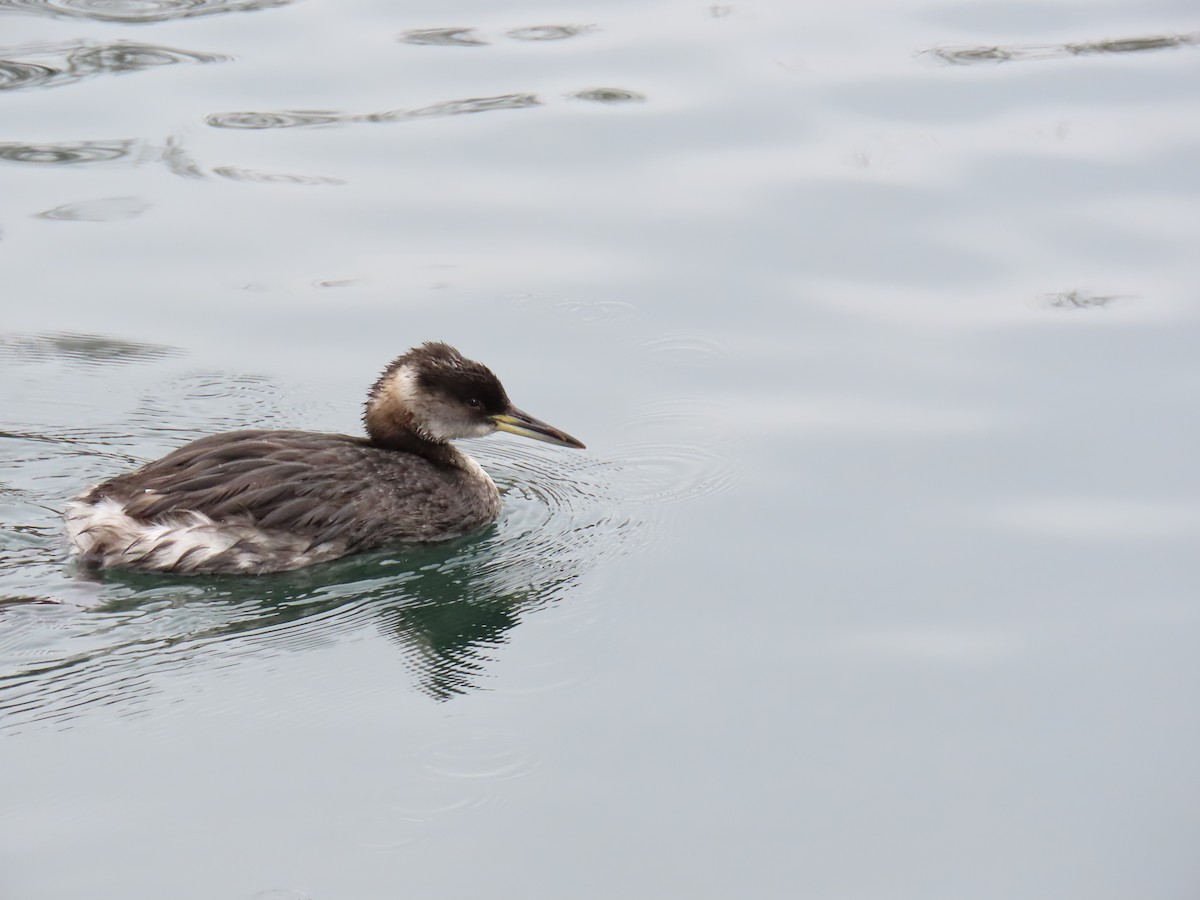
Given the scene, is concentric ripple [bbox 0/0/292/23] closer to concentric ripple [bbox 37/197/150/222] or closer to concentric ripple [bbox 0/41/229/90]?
concentric ripple [bbox 0/41/229/90]

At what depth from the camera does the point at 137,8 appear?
1422cm

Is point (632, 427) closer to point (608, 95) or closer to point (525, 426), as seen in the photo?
point (525, 426)

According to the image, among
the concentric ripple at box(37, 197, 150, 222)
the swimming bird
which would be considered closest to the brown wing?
the swimming bird

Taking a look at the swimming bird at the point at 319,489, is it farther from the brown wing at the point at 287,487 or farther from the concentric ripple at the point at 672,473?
the concentric ripple at the point at 672,473

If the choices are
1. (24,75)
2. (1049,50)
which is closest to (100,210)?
(24,75)

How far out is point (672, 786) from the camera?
20.0ft

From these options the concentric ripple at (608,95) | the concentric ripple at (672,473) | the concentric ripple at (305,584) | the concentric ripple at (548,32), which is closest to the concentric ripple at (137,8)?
the concentric ripple at (548,32)

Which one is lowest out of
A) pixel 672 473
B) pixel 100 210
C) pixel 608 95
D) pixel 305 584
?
pixel 305 584

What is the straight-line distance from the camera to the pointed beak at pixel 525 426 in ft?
27.5

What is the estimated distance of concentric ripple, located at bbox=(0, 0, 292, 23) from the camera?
556 inches

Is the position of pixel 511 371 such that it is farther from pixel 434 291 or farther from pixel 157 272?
pixel 157 272

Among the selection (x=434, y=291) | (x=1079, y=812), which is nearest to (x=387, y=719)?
(x=1079, y=812)

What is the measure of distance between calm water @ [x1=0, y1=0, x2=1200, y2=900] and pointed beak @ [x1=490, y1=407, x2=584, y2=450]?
1.23ft

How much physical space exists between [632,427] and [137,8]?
23.9ft
